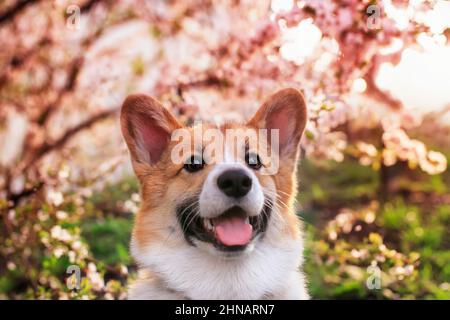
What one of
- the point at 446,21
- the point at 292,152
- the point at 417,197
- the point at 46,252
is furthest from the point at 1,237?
the point at 417,197

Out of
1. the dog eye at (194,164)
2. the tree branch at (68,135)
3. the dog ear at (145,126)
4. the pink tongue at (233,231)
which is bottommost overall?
the pink tongue at (233,231)

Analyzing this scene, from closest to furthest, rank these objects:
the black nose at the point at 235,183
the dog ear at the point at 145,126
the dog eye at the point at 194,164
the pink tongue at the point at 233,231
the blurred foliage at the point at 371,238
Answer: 1. the black nose at the point at 235,183
2. the pink tongue at the point at 233,231
3. the dog eye at the point at 194,164
4. the dog ear at the point at 145,126
5. the blurred foliage at the point at 371,238

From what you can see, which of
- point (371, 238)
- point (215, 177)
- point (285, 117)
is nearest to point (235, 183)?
point (215, 177)

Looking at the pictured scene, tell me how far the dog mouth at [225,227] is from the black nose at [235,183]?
96 mm

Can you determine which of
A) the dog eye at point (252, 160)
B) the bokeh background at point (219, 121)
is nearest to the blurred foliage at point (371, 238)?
the bokeh background at point (219, 121)

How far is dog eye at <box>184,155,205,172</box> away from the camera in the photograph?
128 inches

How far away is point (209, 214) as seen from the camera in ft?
10.1

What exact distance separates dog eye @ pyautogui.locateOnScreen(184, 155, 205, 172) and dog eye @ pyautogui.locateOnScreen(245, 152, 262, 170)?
0.77 ft

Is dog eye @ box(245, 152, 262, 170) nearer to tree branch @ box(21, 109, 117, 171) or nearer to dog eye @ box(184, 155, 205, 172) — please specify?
dog eye @ box(184, 155, 205, 172)

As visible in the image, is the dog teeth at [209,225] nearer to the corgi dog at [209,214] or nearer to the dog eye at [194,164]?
the corgi dog at [209,214]

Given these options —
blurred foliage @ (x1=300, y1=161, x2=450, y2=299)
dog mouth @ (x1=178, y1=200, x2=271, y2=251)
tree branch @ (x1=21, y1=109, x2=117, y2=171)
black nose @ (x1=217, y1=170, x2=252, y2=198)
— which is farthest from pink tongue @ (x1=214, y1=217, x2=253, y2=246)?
tree branch @ (x1=21, y1=109, x2=117, y2=171)

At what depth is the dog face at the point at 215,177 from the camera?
3.07 meters

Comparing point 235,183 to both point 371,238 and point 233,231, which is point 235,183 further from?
point 371,238

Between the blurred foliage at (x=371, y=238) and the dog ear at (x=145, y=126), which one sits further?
the blurred foliage at (x=371, y=238)
